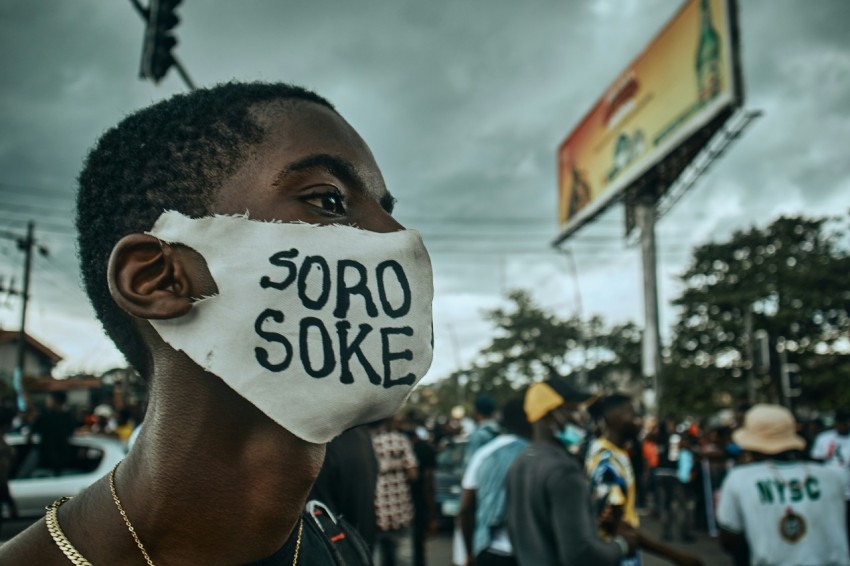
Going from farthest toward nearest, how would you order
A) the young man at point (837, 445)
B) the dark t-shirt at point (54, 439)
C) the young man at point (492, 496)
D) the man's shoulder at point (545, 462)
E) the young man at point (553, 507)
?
1. the young man at point (837, 445)
2. the dark t-shirt at point (54, 439)
3. the young man at point (492, 496)
4. the man's shoulder at point (545, 462)
5. the young man at point (553, 507)

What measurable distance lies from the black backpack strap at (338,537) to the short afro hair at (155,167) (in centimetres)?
53

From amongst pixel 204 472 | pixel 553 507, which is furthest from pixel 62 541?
pixel 553 507

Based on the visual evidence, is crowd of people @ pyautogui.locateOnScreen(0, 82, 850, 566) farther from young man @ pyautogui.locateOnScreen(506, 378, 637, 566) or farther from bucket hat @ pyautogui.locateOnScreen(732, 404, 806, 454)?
bucket hat @ pyautogui.locateOnScreen(732, 404, 806, 454)

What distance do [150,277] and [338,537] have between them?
0.74 meters

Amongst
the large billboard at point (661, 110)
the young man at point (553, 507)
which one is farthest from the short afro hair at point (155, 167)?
the large billboard at point (661, 110)

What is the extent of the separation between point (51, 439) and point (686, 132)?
2001 cm

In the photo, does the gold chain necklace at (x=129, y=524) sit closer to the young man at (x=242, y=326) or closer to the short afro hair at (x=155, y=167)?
the young man at (x=242, y=326)

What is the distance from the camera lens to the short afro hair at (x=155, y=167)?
1159mm

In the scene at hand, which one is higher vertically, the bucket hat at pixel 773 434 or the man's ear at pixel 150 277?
the man's ear at pixel 150 277

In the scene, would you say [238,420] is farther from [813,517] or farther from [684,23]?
[684,23]

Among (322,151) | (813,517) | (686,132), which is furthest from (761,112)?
(322,151)

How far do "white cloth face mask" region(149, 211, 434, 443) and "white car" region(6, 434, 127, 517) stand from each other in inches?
231

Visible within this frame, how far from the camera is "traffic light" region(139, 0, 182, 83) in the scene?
6602mm

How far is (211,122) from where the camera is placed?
47.5 inches
